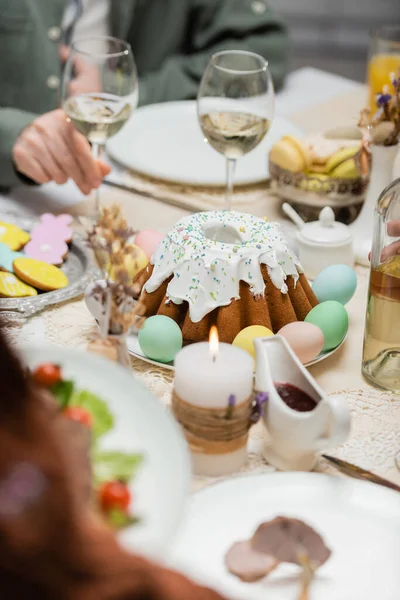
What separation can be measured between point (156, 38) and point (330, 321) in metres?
1.74

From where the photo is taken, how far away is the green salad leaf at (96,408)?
53 centimetres

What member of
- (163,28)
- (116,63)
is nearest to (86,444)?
(116,63)

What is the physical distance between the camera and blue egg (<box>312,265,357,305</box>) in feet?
3.74

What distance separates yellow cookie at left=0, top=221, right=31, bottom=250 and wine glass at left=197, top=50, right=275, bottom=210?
1.17ft

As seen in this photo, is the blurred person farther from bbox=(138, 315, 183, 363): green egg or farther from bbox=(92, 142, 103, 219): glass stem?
bbox=(92, 142, 103, 219): glass stem

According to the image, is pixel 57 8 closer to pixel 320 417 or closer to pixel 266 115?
pixel 266 115

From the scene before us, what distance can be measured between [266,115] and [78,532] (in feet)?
3.54

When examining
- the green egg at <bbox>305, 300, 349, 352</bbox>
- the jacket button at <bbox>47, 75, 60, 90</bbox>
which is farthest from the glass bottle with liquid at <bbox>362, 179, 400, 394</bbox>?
the jacket button at <bbox>47, 75, 60, 90</bbox>

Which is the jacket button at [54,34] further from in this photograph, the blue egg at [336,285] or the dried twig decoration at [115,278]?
the dried twig decoration at [115,278]

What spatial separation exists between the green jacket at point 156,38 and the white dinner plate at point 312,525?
58.8 inches

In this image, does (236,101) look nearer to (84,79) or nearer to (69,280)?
(84,79)

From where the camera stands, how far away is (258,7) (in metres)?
2.28

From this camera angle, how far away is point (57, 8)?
232 centimetres

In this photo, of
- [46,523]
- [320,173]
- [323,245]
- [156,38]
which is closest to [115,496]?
[46,523]
